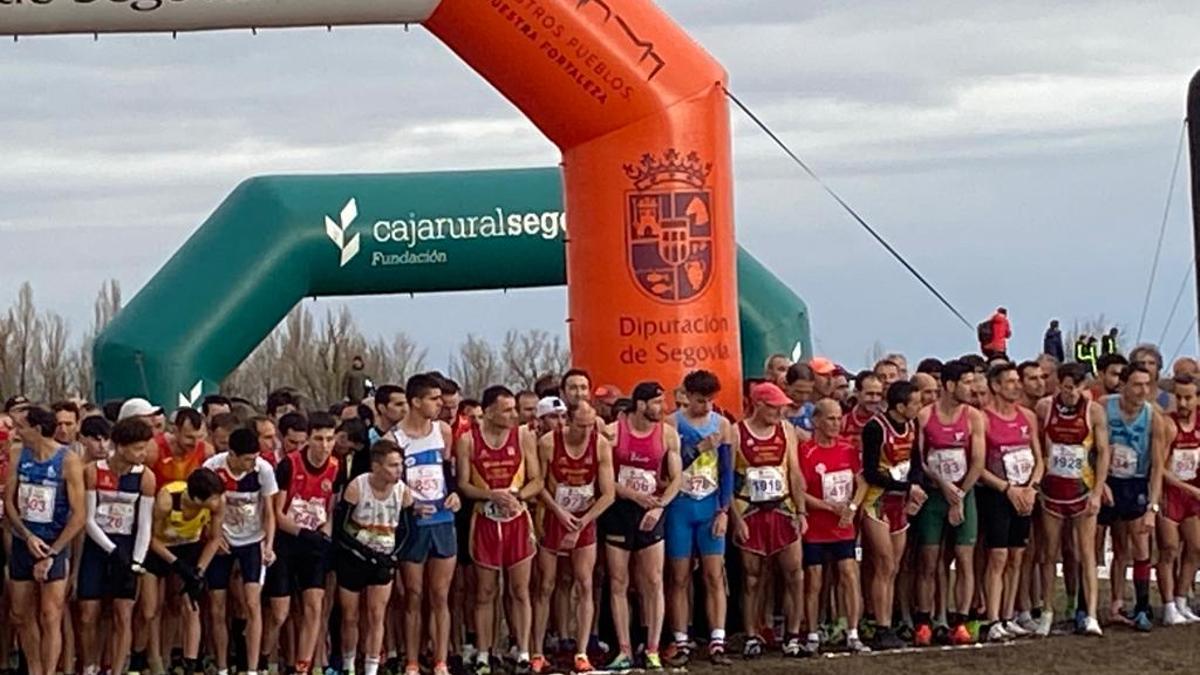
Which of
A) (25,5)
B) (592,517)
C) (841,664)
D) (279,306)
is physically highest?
(25,5)

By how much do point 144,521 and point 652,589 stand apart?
2.77 meters

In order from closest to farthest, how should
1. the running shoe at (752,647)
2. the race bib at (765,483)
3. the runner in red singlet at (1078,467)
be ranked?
the race bib at (765,483)
the running shoe at (752,647)
the runner in red singlet at (1078,467)

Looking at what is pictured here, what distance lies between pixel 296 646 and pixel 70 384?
851 inches

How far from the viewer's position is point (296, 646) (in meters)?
10.8

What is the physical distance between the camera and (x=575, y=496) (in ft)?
35.9

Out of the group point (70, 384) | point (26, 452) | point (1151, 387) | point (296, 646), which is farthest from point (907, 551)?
point (70, 384)

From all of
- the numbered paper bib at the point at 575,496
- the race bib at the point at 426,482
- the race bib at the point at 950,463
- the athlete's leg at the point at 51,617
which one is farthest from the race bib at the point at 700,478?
the athlete's leg at the point at 51,617

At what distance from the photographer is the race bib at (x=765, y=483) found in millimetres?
11312

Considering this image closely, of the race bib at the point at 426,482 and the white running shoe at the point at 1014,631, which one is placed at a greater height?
the race bib at the point at 426,482

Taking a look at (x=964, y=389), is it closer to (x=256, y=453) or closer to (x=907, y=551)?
(x=907, y=551)

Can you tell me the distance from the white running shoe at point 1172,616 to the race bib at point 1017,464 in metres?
1.30

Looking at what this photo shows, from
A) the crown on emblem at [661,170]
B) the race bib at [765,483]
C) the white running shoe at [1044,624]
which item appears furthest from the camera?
the crown on emblem at [661,170]

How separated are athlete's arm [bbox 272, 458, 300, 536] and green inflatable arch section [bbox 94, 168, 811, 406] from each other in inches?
200

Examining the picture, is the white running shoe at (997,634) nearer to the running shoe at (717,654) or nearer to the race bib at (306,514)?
the running shoe at (717,654)
